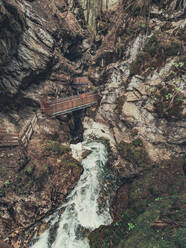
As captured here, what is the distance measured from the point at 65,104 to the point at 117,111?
823 centimetres

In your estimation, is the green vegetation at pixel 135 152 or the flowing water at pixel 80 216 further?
the green vegetation at pixel 135 152

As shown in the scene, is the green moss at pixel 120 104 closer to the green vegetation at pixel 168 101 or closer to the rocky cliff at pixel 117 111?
the rocky cliff at pixel 117 111

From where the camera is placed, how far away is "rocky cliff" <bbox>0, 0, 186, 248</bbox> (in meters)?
10.5

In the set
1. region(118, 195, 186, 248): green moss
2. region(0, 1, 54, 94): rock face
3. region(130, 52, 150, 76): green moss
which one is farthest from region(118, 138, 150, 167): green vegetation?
region(0, 1, 54, 94): rock face

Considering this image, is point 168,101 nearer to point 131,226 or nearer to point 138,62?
point 138,62

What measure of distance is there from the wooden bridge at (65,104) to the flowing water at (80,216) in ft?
29.6

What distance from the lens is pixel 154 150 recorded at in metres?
16.1

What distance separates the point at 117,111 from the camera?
1925 centimetres

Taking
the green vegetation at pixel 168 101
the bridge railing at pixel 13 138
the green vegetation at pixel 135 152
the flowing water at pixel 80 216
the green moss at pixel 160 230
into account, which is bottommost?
the flowing water at pixel 80 216

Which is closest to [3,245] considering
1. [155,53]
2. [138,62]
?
[138,62]

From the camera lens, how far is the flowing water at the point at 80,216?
9.75 metres

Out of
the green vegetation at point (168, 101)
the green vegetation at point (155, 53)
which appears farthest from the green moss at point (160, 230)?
the green vegetation at point (155, 53)

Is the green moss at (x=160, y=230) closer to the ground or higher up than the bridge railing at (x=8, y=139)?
closer to the ground

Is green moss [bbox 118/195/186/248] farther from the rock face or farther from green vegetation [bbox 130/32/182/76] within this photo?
the rock face
